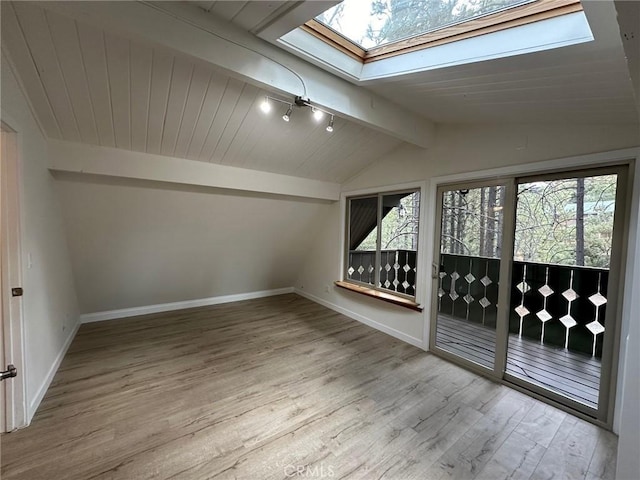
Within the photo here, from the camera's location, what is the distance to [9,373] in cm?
177

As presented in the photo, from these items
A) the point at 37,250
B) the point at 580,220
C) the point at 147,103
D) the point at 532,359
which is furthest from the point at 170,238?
the point at 532,359

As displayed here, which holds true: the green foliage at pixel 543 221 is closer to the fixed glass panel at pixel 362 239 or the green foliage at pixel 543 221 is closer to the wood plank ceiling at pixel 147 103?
the fixed glass panel at pixel 362 239

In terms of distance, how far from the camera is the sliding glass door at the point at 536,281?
2.12m

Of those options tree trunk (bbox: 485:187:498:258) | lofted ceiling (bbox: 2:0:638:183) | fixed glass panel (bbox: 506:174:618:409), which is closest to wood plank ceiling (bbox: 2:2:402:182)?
lofted ceiling (bbox: 2:0:638:183)

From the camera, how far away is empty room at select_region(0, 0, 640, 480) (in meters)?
1.55

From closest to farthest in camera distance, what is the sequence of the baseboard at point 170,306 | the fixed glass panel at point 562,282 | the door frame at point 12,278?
the door frame at point 12,278, the fixed glass panel at point 562,282, the baseboard at point 170,306

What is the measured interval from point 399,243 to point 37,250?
371 centimetres

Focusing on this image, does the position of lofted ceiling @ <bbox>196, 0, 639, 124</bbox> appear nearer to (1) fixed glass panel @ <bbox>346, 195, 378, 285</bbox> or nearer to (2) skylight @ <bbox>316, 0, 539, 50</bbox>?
(2) skylight @ <bbox>316, 0, 539, 50</bbox>

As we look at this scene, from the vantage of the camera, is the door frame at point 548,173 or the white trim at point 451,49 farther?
the door frame at point 548,173

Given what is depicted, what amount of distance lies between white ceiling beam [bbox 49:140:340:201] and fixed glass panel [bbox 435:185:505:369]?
1974 millimetres

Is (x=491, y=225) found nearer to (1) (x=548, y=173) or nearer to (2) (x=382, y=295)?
(1) (x=548, y=173)

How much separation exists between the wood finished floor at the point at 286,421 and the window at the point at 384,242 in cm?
96

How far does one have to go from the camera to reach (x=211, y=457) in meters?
1.66

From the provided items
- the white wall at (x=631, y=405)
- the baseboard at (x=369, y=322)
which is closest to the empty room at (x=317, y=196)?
the white wall at (x=631, y=405)
